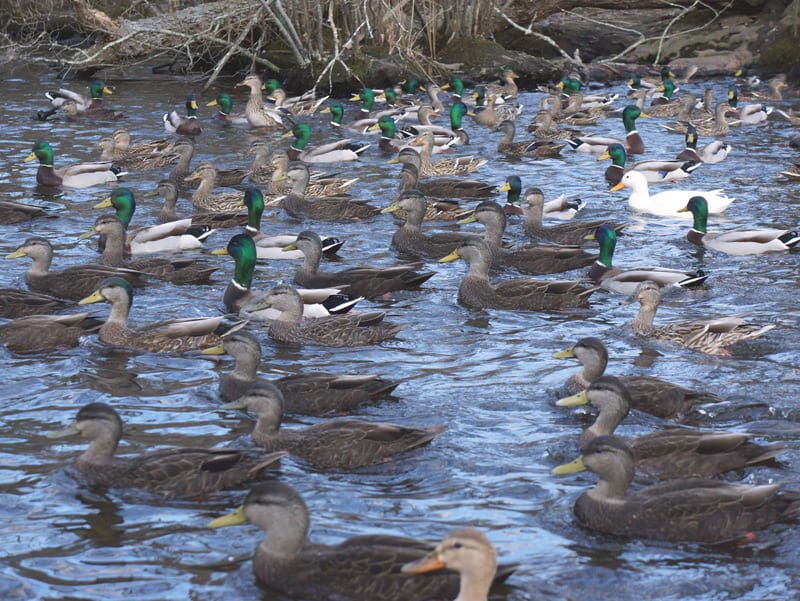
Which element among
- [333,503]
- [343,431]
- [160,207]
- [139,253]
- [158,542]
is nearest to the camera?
[158,542]

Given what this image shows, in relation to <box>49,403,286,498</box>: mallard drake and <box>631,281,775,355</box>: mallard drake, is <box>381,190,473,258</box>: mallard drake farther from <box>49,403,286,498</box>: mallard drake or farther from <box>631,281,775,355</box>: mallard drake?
<box>49,403,286,498</box>: mallard drake

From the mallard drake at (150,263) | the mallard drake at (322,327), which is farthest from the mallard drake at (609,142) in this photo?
the mallard drake at (322,327)

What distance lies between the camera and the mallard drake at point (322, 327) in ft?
33.1

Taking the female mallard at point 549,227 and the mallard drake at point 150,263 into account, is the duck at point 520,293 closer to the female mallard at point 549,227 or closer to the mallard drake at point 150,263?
the female mallard at point 549,227

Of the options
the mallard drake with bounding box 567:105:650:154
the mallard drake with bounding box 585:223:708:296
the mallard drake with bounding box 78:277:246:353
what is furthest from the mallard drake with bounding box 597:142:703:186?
the mallard drake with bounding box 78:277:246:353

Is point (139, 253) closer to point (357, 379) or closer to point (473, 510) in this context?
point (357, 379)

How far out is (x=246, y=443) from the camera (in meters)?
7.95

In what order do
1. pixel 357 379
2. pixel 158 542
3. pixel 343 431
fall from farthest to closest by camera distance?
pixel 357 379 < pixel 343 431 < pixel 158 542

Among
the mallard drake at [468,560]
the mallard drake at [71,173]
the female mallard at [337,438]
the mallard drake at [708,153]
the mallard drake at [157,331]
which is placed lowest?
the mallard drake at [71,173]

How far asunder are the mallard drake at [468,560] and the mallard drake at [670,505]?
1423 millimetres

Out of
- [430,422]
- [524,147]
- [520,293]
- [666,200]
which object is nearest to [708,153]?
[524,147]

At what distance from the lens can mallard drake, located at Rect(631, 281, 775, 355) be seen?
9750 millimetres

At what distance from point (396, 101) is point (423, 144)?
490cm

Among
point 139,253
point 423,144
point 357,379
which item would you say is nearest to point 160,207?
point 139,253
